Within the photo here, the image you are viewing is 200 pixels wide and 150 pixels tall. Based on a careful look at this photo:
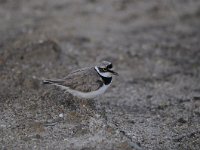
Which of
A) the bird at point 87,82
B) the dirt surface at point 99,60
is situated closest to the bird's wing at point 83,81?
the bird at point 87,82

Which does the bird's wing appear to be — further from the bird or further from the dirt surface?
the dirt surface

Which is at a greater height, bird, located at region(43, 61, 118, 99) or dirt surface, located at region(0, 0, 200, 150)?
bird, located at region(43, 61, 118, 99)

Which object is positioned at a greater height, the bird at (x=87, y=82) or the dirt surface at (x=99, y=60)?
the bird at (x=87, y=82)

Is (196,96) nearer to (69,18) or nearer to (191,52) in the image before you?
(191,52)

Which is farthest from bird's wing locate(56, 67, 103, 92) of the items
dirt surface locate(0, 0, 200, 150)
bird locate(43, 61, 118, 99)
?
dirt surface locate(0, 0, 200, 150)

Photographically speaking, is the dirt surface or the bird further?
the bird

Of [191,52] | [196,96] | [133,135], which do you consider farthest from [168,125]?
[191,52]

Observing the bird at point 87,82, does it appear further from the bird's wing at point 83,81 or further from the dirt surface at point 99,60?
the dirt surface at point 99,60
